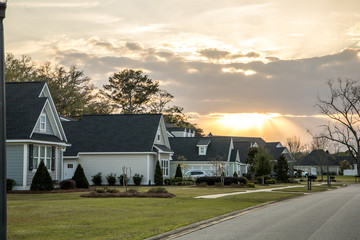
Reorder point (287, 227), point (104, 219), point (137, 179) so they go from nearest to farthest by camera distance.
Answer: point (287, 227) → point (104, 219) → point (137, 179)

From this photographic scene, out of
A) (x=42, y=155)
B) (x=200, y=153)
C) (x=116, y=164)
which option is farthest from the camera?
(x=200, y=153)

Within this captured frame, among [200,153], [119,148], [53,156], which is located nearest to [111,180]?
[119,148]

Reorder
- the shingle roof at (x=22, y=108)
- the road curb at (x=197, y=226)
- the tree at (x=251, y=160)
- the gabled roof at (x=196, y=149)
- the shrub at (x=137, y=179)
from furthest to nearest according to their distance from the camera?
the gabled roof at (x=196, y=149)
the tree at (x=251, y=160)
the shrub at (x=137, y=179)
the shingle roof at (x=22, y=108)
the road curb at (x=197, y=226)

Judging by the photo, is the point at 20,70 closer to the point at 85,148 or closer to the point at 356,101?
the point at 85,148

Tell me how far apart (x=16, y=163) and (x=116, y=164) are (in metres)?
18.0

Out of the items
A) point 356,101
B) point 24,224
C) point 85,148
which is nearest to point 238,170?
point 356,101

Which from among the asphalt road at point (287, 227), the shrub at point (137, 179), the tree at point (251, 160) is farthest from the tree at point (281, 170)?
the asphalt road at point (287, 227)

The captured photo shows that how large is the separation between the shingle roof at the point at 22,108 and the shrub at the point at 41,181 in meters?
2.42

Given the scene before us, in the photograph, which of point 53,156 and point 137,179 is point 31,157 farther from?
point 137,179

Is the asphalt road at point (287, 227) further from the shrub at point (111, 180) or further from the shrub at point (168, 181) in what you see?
the shrub at point (168, 181)

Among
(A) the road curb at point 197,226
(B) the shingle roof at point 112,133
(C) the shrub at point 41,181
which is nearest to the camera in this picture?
(A) the road curb at point 197,226

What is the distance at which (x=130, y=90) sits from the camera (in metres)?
98.6

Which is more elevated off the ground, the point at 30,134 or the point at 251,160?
the point at 30,134

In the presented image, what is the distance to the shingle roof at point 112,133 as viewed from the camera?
173 feet
